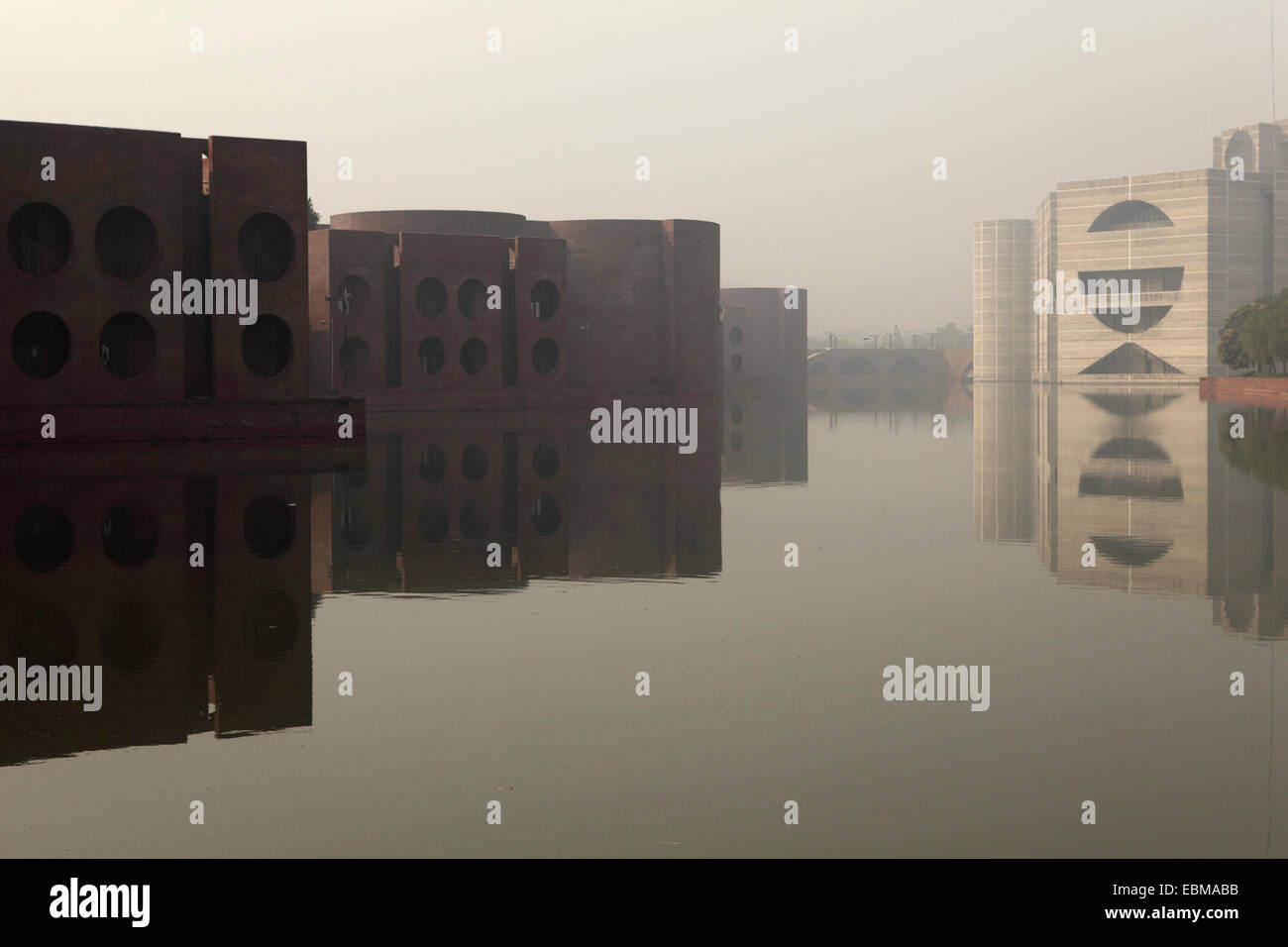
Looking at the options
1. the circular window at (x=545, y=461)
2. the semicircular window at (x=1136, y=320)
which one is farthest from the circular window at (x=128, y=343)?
the semicircular window at (x=1136, y=320)

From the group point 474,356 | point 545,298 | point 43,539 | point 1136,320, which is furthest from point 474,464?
point 1136,320

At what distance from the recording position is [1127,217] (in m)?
119

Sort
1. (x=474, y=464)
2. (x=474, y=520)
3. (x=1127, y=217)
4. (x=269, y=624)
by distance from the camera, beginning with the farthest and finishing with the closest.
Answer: (x=1127, y=217) < (x=474, y=464) < (x=474, y=520) < (x=269, y=624)

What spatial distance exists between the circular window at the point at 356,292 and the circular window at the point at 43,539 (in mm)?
34011

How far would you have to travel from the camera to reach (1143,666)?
9.62 metres

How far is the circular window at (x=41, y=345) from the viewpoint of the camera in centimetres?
3256

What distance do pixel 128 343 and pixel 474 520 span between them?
18.3m

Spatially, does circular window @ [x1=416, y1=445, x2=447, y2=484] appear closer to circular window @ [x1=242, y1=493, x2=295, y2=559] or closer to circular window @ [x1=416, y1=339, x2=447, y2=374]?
circular window @ [x1=242, y1=493, x2=295, y2=559]

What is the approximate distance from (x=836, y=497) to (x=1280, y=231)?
107916 mm

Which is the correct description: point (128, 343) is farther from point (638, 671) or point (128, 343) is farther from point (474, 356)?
point (638, 671)

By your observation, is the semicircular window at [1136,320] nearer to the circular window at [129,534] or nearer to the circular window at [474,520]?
the circular window at [474,520]
